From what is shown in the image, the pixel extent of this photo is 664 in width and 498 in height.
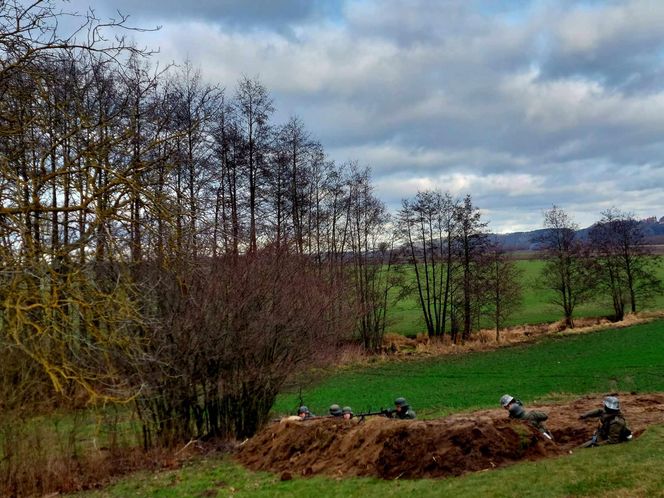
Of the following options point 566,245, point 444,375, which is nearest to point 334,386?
point 444,375

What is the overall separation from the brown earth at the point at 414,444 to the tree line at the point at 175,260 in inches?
129

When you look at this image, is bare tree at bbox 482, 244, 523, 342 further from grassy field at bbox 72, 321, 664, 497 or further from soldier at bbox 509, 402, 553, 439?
soldier at bbox 509, 402, 553, 439

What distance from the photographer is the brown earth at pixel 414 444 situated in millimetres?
11336

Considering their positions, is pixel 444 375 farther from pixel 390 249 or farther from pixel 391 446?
pixel 391 446

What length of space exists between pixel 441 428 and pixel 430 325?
39610mm

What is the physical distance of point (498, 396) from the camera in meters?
24.5

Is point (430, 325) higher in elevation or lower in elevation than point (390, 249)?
lower

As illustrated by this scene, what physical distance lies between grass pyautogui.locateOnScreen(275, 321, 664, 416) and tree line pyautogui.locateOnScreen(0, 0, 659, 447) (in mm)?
4106

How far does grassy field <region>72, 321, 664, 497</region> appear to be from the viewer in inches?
359

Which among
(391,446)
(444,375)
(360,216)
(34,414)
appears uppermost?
(360,216)

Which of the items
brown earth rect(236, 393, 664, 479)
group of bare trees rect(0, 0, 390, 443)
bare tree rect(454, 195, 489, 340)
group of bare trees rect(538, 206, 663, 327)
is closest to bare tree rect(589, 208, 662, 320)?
group of bare trees rect(538, 206, 663, 327)

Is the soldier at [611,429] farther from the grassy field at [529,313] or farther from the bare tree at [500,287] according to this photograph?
the grassy field at [529,313]

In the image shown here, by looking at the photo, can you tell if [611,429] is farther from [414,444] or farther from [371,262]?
[371,262]

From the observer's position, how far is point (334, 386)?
3186cm
